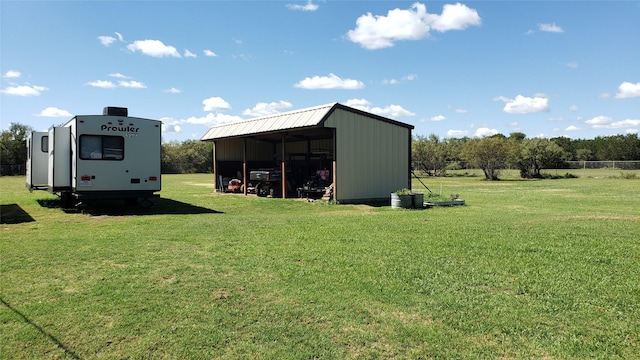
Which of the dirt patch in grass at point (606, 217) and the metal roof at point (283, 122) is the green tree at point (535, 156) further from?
the dirt patch in grass at point (606, 217)

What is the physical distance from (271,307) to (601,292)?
373 centimetres

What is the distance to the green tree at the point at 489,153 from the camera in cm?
A: 4272

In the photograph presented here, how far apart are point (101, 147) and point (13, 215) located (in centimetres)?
303

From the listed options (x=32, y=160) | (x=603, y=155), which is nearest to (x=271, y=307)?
(x=32, y=160)

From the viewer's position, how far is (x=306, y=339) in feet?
12.9

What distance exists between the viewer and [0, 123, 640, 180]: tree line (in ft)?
143

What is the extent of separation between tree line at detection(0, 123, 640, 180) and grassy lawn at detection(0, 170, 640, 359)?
110ft

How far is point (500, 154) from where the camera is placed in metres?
42.8

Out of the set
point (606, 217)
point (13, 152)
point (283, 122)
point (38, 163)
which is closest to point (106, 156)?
point (38, 163)

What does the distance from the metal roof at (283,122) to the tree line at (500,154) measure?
2691 cm

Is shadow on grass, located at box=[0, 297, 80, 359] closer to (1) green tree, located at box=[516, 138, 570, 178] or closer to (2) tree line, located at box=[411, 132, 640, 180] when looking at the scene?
(2) tree line, located at box=[411, 132, 640, 180]

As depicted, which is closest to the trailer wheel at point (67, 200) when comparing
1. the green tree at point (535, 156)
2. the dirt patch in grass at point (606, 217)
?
the dirt patch in grass at point (606, 217)

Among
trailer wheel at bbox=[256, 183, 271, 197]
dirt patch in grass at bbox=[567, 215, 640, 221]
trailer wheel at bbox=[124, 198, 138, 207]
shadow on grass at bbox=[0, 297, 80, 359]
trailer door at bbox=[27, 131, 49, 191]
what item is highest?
trailer door at bbox=[27, 131, 49, 191]

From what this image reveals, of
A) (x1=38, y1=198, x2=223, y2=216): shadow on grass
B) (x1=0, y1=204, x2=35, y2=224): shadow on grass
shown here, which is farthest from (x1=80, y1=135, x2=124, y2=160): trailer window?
(x1=0, y1=204, x2=35, y2=224): shadow on grass
